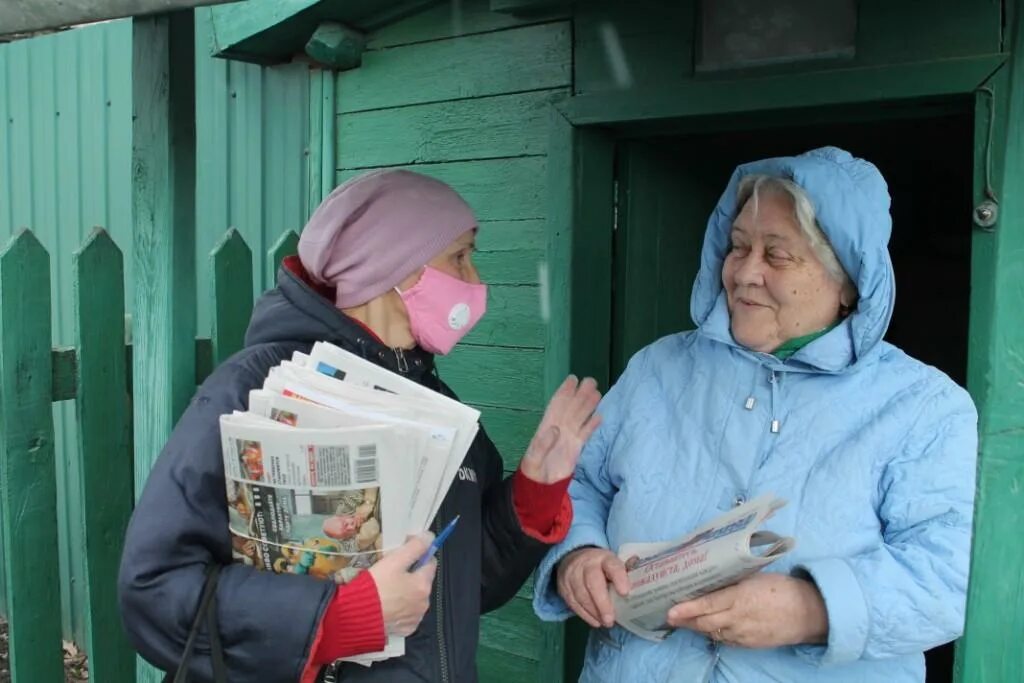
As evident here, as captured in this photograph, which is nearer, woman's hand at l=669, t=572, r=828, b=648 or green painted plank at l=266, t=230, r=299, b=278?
woman's hand at l=669, t=572, r=828, b=648

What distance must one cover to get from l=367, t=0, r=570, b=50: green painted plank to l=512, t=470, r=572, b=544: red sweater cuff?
1.63 m

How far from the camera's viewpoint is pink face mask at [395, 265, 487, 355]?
5.91 feet

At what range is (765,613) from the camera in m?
1.63

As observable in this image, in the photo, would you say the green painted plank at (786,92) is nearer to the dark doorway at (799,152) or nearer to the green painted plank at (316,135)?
the dark doorway at (799,152)

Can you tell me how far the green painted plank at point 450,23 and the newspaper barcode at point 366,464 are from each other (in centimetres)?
190

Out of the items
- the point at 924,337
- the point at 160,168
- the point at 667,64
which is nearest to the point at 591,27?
the point at 667,64

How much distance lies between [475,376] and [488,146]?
781 millimetres

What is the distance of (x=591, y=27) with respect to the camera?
279 cm

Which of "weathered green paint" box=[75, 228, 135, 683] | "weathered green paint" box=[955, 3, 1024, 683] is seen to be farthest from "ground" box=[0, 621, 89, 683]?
"weathered green paint" box=[955, 3, 1024, 683]

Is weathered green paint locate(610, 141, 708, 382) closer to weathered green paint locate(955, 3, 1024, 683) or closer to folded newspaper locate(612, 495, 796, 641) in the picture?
folded newspaper locate(612, 495, 796, 641)

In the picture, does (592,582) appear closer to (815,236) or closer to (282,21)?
(815,236)

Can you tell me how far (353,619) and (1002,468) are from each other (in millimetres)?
1052

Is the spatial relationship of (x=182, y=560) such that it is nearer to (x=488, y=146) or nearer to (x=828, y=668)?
(x=828, y=668)

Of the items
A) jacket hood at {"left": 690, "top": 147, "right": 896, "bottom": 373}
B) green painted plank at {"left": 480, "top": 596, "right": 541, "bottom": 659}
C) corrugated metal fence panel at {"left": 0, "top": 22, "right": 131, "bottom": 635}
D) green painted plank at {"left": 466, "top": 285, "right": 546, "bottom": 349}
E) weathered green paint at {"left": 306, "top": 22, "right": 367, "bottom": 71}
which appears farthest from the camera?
corrugated metal fence panel at {"left": 0, "top": 22, "right": 131, "bottom": 635}
